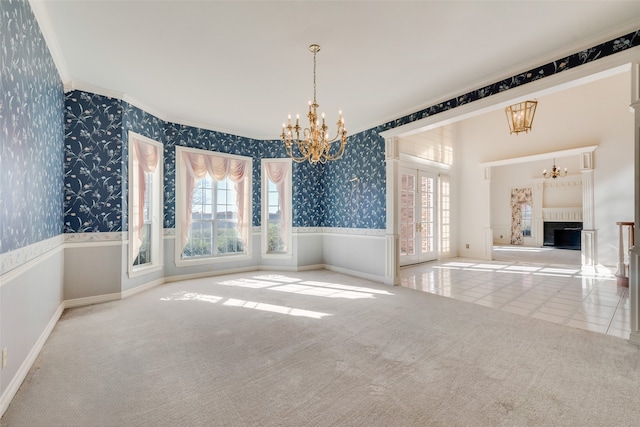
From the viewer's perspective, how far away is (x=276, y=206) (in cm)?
667

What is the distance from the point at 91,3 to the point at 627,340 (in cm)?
577

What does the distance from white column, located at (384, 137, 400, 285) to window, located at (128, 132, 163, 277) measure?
13.3 feet

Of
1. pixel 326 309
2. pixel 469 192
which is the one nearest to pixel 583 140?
pixel 469 192

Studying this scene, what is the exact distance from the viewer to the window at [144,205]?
4512 mm

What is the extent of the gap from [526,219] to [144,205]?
503 inches

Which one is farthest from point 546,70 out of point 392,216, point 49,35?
point 49,35

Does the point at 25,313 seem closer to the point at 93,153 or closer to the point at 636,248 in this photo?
the point at 93,153

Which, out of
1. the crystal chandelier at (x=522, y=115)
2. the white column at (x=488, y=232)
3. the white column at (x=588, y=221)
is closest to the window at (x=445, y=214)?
the white column at (x=488, y=232)

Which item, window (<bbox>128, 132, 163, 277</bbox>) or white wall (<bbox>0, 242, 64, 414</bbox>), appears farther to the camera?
window (<bbox>128, 132, 163, 277</bbox>)

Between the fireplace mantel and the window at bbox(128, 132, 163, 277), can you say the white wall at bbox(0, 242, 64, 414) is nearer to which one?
the window at bbox(128, 132, 163, 277)

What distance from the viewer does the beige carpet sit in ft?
5.97

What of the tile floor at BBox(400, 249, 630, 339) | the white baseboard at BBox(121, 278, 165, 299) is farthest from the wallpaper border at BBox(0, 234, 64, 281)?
the tile floor at BBox(400, 249, 630, 339)

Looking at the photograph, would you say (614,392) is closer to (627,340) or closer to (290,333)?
(627,340)

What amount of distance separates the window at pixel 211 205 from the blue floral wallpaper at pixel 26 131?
2.15 meters
